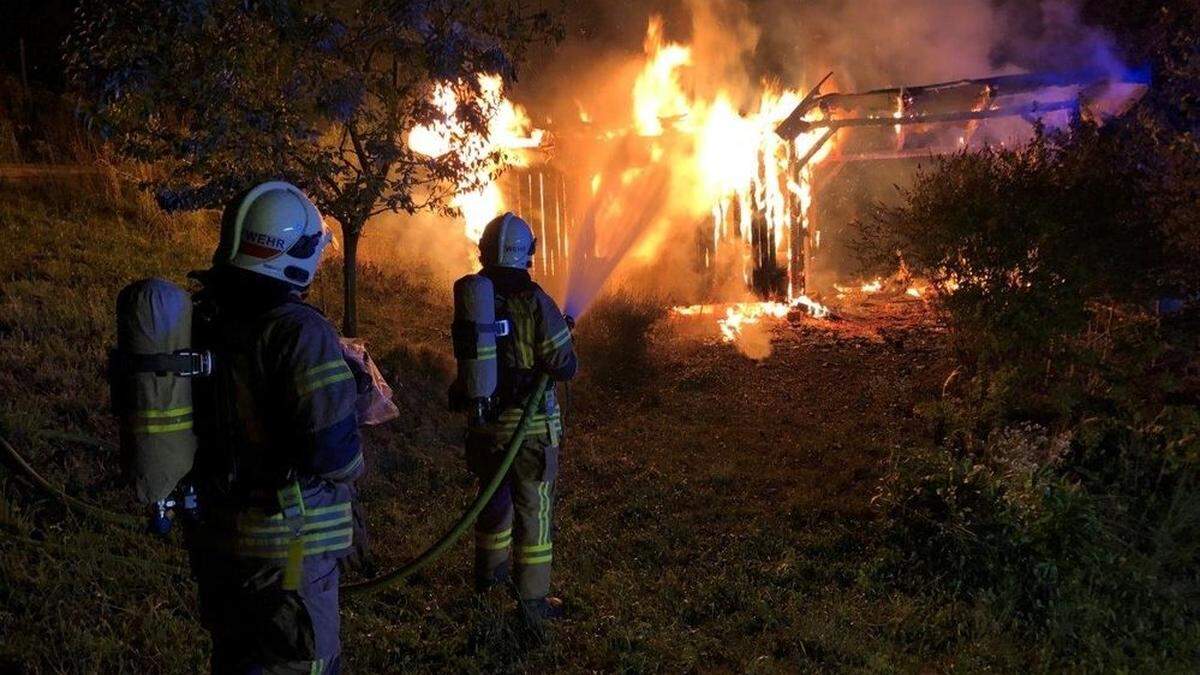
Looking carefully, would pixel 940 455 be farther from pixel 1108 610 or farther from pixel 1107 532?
pixel 1108 610

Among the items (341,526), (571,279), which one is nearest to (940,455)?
(341,526)

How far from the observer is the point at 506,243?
4281 millimetres

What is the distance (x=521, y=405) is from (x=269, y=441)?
1.84 metres

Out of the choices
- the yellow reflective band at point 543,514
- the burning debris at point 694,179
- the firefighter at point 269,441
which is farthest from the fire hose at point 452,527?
the burning debris at point 694,179

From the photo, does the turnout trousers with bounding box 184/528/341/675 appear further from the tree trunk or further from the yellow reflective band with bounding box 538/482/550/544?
the tree trunk

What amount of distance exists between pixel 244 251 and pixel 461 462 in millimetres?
4678

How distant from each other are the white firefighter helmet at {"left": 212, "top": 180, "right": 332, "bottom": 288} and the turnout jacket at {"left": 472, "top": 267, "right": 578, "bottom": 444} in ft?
5.55

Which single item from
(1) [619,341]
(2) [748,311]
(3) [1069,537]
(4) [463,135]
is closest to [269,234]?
(3) [1069,537]

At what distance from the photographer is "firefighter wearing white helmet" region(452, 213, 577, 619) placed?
4262mm

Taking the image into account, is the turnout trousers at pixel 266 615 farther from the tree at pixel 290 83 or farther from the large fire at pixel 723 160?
the large fire at pixel 723 160

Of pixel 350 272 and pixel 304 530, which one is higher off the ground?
pixel 350 272

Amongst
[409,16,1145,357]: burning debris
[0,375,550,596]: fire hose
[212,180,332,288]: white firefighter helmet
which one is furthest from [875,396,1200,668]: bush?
[409,16,1145,357]: burning debris

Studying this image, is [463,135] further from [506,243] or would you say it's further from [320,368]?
[320,368]

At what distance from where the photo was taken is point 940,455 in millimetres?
5609
